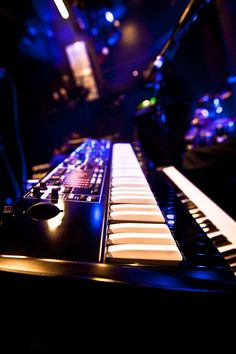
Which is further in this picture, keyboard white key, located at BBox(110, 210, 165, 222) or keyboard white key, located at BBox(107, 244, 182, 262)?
keyboard white key, located at BBox(110, 210, 165, 222)

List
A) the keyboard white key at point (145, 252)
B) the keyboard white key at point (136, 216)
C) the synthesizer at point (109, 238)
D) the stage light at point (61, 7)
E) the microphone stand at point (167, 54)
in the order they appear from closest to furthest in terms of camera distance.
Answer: the synthesizer at point (109, 238)
the keyboard white key at point (145, 252)
the keyboard white key at point (136, 216)
the microphone stand at point (167, 54)
the stage light at point (61, 7)

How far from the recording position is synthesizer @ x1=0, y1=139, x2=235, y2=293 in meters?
0.68

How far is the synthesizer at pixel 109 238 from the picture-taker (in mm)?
676

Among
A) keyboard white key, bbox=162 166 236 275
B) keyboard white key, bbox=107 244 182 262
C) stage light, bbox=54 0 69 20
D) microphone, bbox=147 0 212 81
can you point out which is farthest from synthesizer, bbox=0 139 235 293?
stage light, bbox=54 0 69 20

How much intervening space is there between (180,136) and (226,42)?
4114 mm

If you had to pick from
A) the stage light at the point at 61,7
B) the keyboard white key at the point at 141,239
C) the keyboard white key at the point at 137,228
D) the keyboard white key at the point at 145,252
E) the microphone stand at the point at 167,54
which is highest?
the stage light at the point at 61,7

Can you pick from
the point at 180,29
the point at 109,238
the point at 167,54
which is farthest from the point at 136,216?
the point at 167,54

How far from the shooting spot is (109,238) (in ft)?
3.03

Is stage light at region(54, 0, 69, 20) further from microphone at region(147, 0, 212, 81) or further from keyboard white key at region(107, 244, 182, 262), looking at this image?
keyboard white key at region(107, 244, 182, 262)

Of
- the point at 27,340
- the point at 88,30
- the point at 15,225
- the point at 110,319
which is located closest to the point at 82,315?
the point at 110,319

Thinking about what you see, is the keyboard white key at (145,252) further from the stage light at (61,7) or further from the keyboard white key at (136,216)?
the stage light at (61,7)

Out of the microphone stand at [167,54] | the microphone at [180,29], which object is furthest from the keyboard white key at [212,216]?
the microphone at [180,29]

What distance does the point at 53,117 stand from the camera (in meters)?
6.59

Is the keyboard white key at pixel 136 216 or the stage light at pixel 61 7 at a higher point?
the stage light at pixel 61 7
